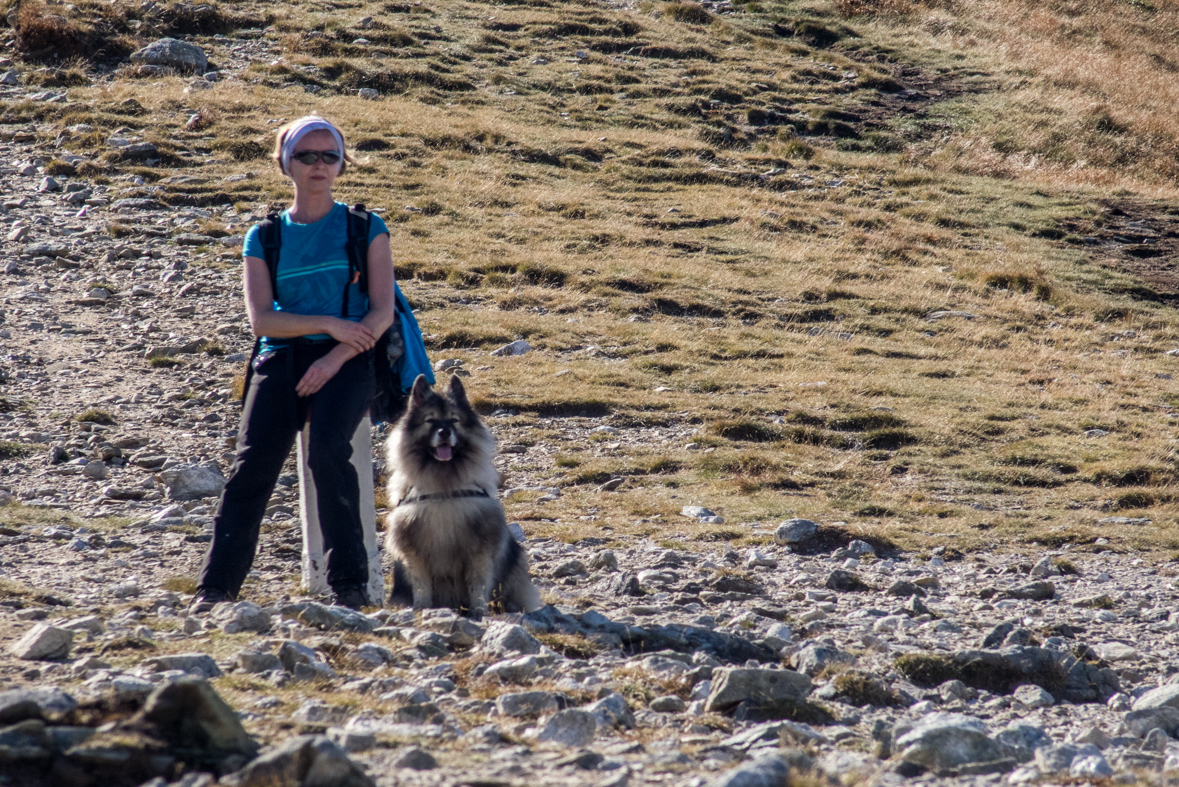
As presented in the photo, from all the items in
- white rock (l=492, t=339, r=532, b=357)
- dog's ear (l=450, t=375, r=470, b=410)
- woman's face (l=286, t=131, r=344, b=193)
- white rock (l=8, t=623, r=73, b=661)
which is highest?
woman's face (l=286, t=131, r=344, b=193)

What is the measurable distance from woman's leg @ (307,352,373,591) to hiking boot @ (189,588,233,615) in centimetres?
54

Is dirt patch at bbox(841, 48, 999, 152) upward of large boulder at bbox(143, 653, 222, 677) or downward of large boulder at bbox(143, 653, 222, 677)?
upward

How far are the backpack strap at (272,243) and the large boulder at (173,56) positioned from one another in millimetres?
21332

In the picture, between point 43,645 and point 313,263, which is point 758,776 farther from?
point 313,263

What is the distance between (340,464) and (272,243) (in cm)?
120

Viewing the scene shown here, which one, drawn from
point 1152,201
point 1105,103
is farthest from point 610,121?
point 1105,103

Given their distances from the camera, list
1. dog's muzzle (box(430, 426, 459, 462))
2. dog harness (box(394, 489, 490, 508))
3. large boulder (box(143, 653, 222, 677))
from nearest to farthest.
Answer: large boulder (box(143, 653, 222, 677)), dog's muzzle (box(430, 426, 459, 462)), dog harness (box(394, 489, 490, 508))

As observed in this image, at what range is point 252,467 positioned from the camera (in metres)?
5.79

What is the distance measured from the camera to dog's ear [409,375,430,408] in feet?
21.2

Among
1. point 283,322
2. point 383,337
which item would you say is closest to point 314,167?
point 283,322

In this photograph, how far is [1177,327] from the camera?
58.8 ft

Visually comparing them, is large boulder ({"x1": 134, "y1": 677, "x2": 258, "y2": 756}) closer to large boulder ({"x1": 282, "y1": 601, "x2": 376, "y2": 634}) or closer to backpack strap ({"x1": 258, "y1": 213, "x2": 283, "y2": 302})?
large boulder ({"x1": 282, "y1": 601, "x2": 376, "y2": 634})

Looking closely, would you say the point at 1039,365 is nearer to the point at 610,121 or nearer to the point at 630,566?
the point at 630,566

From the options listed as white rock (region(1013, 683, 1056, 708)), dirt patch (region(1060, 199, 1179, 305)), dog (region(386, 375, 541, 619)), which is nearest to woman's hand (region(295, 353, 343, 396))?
dog (region(386, 375, 541, 619))
